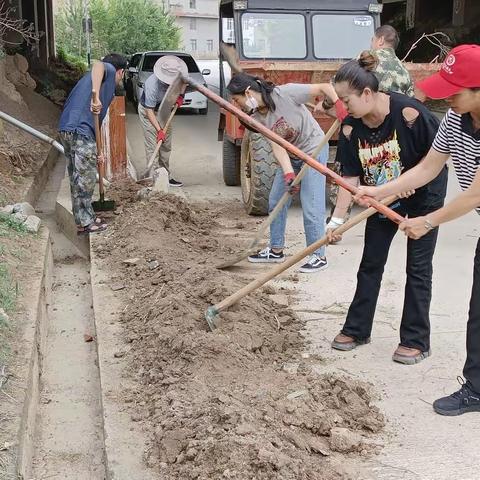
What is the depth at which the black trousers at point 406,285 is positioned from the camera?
3.83 metres

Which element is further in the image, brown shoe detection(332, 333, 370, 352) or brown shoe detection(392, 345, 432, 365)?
brown shoe detection(332, 333, 370, 352)

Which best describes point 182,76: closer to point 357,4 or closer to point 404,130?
point 404,130

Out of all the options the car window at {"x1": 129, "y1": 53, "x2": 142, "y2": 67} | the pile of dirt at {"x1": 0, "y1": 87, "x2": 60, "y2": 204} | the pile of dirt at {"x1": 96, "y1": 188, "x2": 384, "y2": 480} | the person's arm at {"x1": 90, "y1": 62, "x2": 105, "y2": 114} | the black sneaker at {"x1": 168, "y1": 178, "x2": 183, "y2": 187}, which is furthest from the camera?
the car window at {"x1": 129, "y1": 53, "x2": 142, "y2": 67}

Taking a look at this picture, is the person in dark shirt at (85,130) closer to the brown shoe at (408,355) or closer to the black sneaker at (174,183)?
the black sneaker at (174,183)

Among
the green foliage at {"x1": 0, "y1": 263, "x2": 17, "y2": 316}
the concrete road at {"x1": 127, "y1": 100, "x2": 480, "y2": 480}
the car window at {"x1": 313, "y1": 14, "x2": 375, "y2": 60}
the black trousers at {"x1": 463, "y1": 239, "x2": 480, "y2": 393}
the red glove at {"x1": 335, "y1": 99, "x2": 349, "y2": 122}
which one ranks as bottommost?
the concrete road at {"x1": 127, "y1": 100, "x2": 480, "y2": 480}

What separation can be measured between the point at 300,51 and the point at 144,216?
282 cm

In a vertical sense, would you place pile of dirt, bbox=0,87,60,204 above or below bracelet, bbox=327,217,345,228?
below

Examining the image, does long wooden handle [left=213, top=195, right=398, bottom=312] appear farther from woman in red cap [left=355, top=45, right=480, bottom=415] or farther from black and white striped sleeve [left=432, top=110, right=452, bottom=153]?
black and white striped sleeve [left=432, top=110, right=452, bottom=153]

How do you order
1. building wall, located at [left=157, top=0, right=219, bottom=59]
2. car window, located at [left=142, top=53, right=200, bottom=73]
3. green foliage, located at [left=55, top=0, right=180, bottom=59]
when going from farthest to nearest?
building wall, located at [left=157, top=0, right=219, bottom=59] < green foliage, located at [left=55, top=0, right=180, bottom=59] < car window, located at [left=142, top=53, right=200, bottom=73]

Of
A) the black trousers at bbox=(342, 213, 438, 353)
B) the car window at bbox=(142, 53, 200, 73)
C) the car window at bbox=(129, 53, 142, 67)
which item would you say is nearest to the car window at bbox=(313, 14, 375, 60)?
the black trousers at bbox=(342, 213, 438, 353)

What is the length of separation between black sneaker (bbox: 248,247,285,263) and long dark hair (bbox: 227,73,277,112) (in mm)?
1471

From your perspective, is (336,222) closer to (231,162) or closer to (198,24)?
(231,162)

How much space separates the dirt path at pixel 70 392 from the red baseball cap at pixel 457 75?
2.29 meters

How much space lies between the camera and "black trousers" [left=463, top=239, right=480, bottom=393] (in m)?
3.27
